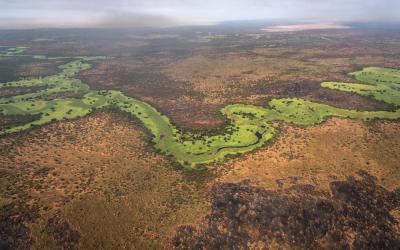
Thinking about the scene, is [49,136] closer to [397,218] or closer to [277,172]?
[277,172]

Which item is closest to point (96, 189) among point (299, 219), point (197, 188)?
point (197, 188)

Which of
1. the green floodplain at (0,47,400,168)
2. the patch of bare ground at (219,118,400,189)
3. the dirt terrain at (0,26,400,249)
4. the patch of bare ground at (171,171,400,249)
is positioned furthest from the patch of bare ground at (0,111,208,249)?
the patch of bare ground at (219,118,400,189)

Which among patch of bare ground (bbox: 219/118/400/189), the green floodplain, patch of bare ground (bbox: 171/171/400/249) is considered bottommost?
patch of bare ground (bbox: 171/171/400/249)

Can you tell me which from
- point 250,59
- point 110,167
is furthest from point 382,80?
point 110,167

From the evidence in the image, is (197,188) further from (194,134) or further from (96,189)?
(194,134)

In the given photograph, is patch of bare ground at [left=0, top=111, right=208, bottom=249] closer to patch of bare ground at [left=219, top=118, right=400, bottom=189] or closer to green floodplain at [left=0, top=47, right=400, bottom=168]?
green floodplain at [left=0, top=47, right=400, bottom=168]
